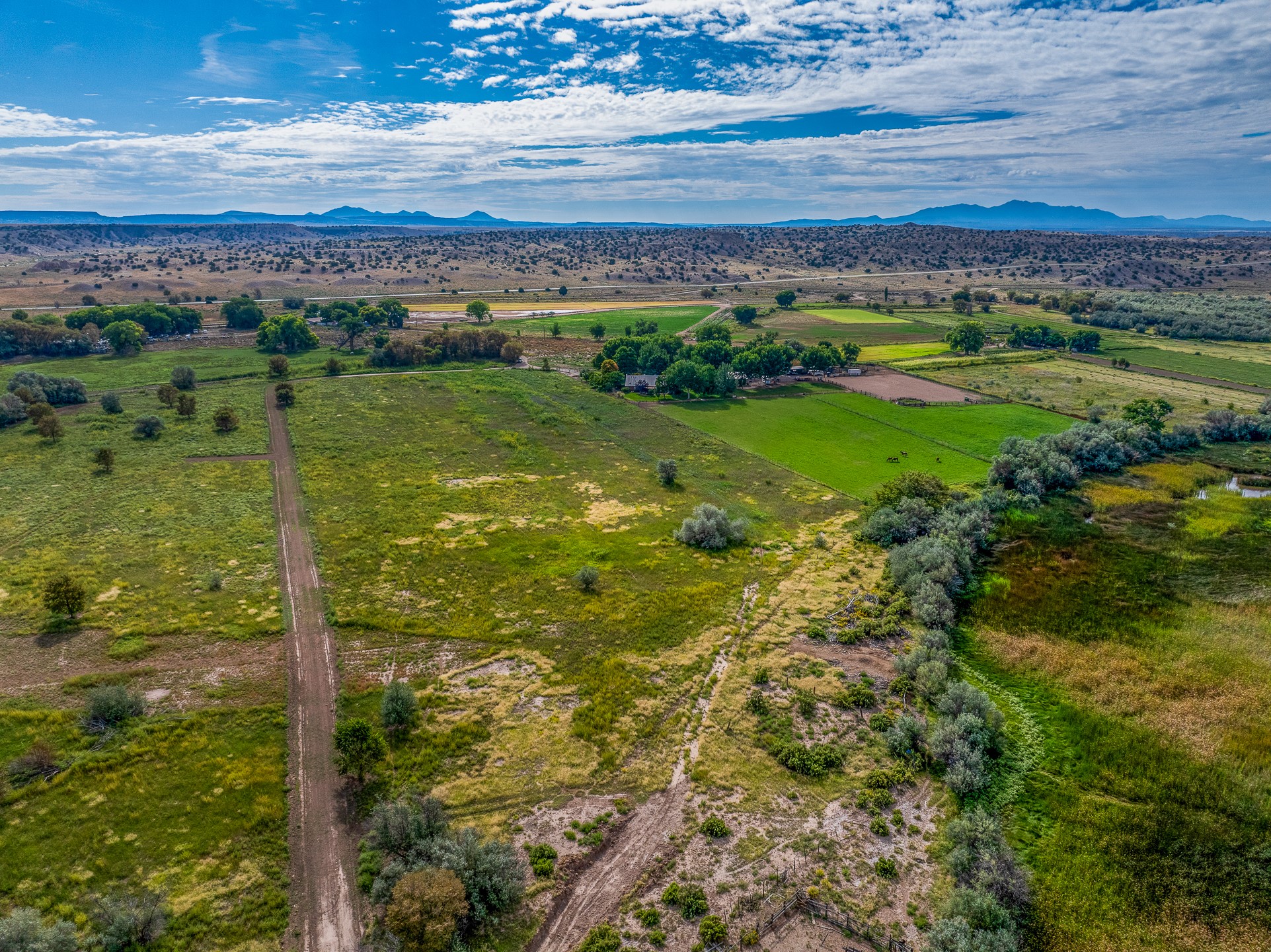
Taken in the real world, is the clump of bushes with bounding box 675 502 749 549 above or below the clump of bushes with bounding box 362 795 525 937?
above

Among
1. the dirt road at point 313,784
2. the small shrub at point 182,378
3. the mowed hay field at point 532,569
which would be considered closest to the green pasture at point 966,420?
the mowed hay field at point 532,569

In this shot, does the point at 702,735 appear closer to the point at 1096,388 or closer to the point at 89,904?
the point at 89,904

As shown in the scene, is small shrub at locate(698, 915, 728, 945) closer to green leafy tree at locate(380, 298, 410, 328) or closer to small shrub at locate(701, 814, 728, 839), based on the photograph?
small shrub at locate(701, 814, 728, 839)

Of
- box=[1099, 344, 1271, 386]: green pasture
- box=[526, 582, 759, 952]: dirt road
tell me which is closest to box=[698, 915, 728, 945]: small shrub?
box=[526, 582, 759, 952]: dirt road

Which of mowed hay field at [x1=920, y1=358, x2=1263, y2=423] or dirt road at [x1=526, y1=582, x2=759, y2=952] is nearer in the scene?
dirt road at [x1=526, y1=582, x2=759, y2=952]

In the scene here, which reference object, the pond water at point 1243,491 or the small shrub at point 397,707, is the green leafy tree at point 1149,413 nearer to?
the pond water at point 1243,491

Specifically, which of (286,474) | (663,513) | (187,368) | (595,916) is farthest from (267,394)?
(595,916)
